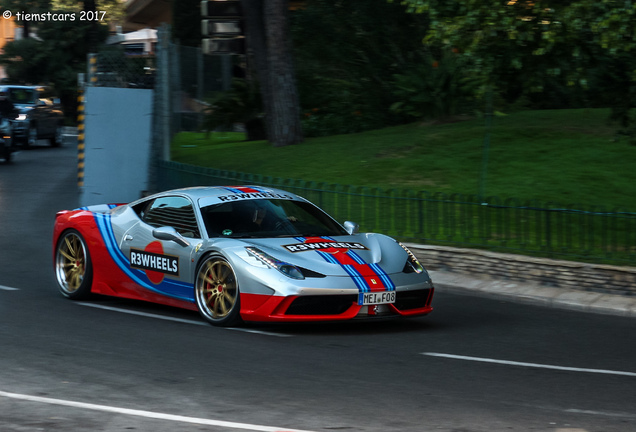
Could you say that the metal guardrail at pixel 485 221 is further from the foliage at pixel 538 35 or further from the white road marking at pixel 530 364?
the white road marking at pixel 530 364

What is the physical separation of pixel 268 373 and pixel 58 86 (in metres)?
41.0

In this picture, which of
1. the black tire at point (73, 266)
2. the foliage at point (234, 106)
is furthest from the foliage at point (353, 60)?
the black tire at point (73, 266)

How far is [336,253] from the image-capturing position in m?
8.70

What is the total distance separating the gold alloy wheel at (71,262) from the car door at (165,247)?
0.73 meters

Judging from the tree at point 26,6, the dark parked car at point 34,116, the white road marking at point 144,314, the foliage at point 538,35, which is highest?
the tree at point 26,6

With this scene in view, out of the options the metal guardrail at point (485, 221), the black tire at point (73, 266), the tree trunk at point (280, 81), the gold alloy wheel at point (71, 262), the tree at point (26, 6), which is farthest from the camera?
the tree at point (26, 6)

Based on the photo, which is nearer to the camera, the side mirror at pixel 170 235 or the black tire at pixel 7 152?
the side mirror at pixel 170 235

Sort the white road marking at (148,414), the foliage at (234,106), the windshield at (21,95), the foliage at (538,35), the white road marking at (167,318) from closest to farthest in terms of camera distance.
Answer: the white road marking at (148,414)
the white road marking at (167,318)
the foliage at (538,35)
the foliage at (234,106)
the windshield at (21,95)

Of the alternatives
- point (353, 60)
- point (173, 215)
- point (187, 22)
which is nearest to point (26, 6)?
point (187, 22)

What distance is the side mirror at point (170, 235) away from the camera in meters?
9.20

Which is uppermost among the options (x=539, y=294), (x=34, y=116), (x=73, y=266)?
(x=34, y=116)

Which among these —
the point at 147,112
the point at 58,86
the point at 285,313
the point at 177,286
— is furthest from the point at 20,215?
the point at 58,86

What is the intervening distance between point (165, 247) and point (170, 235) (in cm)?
18

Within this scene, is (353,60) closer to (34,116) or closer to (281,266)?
(34,116)
